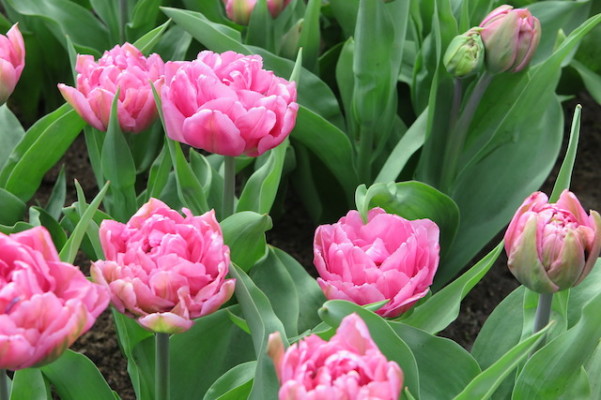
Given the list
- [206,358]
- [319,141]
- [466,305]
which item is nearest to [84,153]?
[319,141]

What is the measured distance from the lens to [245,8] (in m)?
1.42

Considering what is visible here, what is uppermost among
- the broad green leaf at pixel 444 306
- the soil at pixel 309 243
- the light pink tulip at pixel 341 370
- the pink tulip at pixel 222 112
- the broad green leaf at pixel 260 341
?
the light pink tulip at pixel 341 370

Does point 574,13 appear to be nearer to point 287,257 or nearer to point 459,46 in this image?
point 459,46

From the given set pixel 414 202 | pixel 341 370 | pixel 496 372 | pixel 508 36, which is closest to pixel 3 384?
pixel 341 370

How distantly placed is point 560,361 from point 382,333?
0.18 meters

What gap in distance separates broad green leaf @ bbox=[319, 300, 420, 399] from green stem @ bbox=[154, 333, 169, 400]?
148mm

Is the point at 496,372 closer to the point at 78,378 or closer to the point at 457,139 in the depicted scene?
the point at 78,378

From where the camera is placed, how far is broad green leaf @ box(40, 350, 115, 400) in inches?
39.1

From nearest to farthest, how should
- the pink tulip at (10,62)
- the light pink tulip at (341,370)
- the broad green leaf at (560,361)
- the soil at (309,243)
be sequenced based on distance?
the light pink tulip at (341,370), the broad green leaf at (560,361), the pink tulip at (10,62), the soil at (309,243)

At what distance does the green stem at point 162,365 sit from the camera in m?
0.90

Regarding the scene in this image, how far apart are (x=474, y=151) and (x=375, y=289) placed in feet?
2.09

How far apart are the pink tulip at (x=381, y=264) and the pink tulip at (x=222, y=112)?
112 millimetres

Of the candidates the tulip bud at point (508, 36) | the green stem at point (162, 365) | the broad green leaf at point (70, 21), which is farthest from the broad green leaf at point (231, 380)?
the broad green leaf at point (70, 21)

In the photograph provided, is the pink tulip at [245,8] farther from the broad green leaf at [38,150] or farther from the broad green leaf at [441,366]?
the broad green leaf at [441,366]
